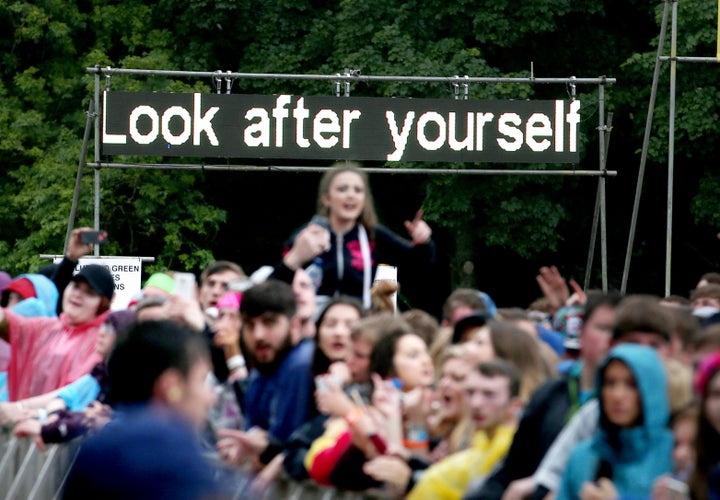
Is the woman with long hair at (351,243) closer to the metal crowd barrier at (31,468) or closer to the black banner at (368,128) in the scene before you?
the metal crowd barrier at (31,468)

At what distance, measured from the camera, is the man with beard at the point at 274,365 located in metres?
6.88

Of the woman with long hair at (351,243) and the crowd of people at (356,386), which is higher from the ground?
the woman with long hair at (351,243)

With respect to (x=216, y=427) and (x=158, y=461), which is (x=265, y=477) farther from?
(x=158, y=461)

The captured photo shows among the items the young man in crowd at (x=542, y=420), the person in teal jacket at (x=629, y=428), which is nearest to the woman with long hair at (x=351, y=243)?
the young man in crowd at (x=542, y=420)

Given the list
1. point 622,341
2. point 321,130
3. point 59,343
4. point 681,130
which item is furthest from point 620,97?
point 622,341

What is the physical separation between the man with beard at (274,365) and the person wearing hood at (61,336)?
170cm

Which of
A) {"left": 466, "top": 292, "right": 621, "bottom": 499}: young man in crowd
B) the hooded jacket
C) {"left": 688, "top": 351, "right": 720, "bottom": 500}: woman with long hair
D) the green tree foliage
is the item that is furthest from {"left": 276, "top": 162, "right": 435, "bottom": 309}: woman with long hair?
the green tree foliage

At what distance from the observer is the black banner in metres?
19.9

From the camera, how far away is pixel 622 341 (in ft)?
19.5

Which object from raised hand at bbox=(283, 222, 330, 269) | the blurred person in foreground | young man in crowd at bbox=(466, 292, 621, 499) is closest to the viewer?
the blurred person in foreground

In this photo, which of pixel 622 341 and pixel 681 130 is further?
pixel 681 130

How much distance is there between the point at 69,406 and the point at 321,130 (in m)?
12.2

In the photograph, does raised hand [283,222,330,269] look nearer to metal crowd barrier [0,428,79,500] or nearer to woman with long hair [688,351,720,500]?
metal crowd barrier [0,428,79,500]

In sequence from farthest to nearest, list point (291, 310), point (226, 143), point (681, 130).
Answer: point (681, 130) → point (226, 143) → point (291, 310)
